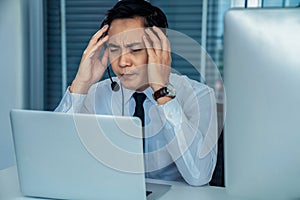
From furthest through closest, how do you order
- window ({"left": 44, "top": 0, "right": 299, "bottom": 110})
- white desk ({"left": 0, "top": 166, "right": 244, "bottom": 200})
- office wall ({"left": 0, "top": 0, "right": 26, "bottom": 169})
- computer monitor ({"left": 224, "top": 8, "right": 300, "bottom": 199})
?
window ({"left": 44, "top": 0, "right": 299, "bottom": 110}) < office wall ({"left": 0, "top": 0, "right": 26, "bottom": 169}) < white desk ({"left": 0, "top": 166, "right": 244, "bottom": 200}) < computer monitor ({"left": 224, "top": 8, "right": 300, "bottom": 199})

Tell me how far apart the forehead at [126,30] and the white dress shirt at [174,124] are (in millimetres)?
198

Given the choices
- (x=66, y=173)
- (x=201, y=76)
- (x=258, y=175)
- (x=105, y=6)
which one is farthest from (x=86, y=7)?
(x=258, y=175)

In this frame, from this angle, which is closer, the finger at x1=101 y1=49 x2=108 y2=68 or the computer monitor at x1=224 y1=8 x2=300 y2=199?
the computer monitor at x1=224 y1=8 x2=300 y2=199

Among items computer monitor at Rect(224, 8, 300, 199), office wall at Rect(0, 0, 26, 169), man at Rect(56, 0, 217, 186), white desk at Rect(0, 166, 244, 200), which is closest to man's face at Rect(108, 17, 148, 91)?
man at Rect(56, 0, 217, 186)

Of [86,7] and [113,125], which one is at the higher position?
[86,7]

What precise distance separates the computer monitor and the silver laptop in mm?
217

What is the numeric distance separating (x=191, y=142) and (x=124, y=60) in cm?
40

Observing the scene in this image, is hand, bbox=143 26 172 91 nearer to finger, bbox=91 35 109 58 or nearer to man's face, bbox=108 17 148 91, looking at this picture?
man's face, bbox=108 17 148 91

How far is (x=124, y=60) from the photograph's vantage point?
4.70 feet

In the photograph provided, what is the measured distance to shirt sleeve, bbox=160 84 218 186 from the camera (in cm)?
119

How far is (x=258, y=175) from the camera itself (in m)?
0.80

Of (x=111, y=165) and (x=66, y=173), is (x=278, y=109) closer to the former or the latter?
(x=111, y=165)

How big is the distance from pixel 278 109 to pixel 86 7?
256cm

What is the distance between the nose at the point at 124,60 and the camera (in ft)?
4.64
